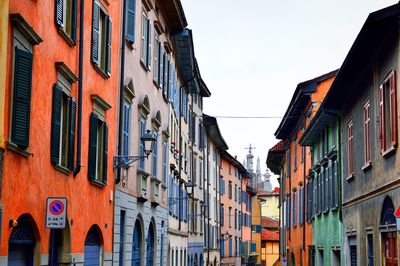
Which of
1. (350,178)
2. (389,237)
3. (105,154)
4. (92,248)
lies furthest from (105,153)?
(350,178)

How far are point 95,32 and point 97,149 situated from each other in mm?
2858

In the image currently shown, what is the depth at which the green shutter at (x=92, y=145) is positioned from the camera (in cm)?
1873

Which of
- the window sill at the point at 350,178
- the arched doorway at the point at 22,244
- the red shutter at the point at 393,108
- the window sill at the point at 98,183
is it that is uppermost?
the red shutter at the point at 393,108

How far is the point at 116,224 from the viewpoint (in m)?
21.9

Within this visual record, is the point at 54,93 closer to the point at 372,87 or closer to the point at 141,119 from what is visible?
the point at 372,87

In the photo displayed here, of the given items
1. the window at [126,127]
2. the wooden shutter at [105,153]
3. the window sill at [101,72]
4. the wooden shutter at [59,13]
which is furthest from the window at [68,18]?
the window at [126,127]

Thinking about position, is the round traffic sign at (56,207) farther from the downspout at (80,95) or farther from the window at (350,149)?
the window at (350,149)

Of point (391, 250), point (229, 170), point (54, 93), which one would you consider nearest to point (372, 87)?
point (391, 250)

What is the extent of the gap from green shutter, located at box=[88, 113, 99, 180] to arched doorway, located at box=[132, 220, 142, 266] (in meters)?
6.51

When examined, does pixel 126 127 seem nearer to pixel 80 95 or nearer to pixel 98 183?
pixel 98 183

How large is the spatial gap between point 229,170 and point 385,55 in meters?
55.7

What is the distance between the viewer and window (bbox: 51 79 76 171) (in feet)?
50.3

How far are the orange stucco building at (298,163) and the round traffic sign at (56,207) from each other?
23.5m

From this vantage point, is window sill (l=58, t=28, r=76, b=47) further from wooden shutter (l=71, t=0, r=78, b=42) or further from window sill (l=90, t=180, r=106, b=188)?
window sill (l=90, t=180, r=106, b=188)
